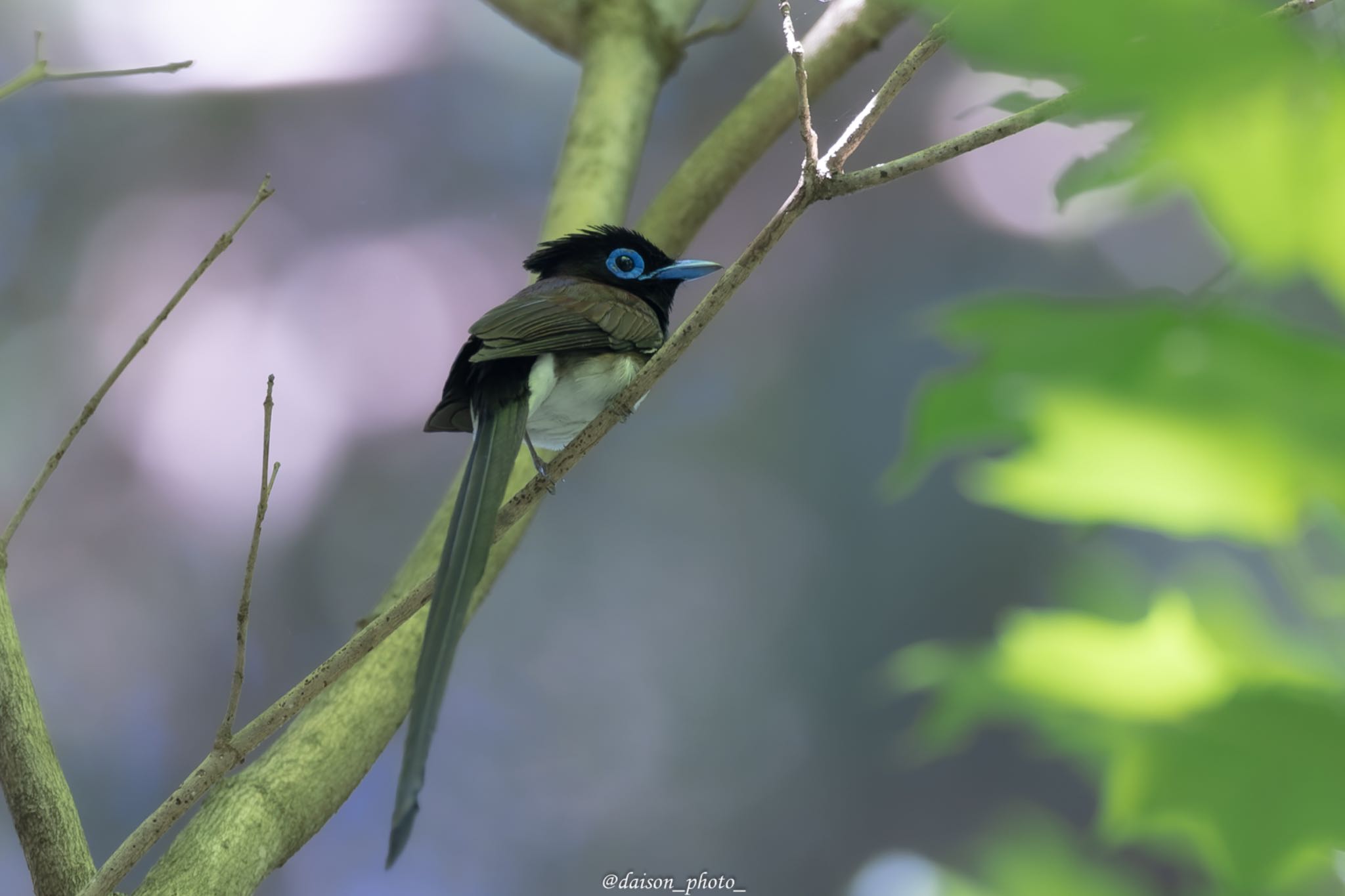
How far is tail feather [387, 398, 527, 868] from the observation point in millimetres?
615

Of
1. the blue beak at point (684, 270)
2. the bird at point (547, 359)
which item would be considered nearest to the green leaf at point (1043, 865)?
the bird at point (547, 359)

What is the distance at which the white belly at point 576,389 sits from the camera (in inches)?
58.6

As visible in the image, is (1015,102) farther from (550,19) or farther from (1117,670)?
(550,19)

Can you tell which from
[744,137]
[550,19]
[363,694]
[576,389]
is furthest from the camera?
[550,19]

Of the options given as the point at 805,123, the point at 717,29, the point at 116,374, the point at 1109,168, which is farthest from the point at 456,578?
the point at 717,29

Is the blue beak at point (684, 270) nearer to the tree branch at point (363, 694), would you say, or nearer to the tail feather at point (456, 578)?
the tree branch at point (363, 694)

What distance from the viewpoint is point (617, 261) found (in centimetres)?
175

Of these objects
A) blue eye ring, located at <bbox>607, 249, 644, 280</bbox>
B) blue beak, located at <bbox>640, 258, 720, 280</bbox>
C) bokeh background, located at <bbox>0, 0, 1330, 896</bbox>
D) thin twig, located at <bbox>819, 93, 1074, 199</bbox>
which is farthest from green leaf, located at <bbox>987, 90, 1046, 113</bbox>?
bokeh background, located at <bbox>0, 0, 1330, 896</bbox>

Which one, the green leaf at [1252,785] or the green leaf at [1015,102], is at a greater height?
the green leaf at [1015,102]

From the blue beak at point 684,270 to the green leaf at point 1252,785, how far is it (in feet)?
4.90

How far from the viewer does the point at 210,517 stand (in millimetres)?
2508

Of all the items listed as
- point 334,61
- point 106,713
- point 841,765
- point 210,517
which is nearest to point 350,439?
point 210,517

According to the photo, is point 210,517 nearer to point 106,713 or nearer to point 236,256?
point 106,713

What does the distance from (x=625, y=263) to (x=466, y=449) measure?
86 cm
